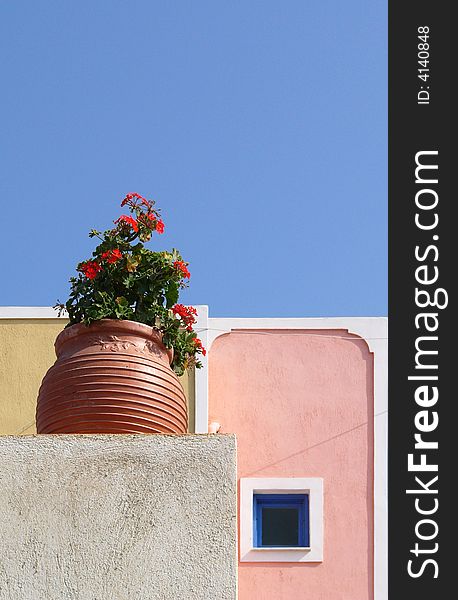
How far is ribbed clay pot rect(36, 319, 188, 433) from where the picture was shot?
5.30 meters

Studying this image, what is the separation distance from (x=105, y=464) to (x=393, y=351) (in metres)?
4.51

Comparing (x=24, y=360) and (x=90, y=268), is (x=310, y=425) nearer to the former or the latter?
(x=24, y=360)

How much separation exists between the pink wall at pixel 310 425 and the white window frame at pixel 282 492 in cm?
5

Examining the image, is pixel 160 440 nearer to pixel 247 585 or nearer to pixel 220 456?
pixel 220 456

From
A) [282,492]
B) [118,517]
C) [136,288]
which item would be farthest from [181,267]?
[282,492]

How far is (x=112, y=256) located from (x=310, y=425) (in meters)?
6.09

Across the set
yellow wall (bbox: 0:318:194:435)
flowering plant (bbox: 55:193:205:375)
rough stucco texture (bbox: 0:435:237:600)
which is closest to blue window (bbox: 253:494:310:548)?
yellow wall (bbox: 0:318:194:435)

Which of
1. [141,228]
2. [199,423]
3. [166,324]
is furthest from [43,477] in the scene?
[199,423]

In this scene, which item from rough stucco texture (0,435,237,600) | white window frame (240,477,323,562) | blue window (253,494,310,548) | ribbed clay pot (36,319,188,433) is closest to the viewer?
rough stucco texture (0,435,237,600)

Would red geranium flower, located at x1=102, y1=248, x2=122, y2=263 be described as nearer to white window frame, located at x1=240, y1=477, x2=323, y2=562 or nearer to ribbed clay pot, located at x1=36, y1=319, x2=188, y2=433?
ribbed clay pot, located at x1=36, y1=319, x2=188, y2=433

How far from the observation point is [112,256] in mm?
5906

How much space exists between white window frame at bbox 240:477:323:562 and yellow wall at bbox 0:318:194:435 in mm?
855

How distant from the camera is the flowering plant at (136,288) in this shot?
579 cm

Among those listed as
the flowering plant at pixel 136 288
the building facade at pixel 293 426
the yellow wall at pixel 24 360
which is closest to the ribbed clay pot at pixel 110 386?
the flowering plant at pixel 136 288
